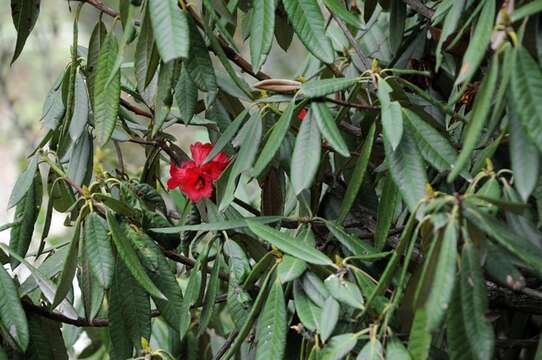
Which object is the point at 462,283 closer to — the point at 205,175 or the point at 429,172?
the point at 429,172

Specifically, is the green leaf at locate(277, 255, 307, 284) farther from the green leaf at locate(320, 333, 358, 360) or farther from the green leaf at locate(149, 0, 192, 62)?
the green leaf at locate(149, 0, 192, 62)

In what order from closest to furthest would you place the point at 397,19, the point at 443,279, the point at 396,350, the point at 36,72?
the point at 443,279 → the point at 396,350 → the point at 397,19 → the point at 36,72

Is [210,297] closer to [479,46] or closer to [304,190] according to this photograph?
[304,190]

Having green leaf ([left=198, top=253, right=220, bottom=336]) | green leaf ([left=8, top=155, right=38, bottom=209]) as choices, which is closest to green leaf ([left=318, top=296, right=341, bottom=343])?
green leaf ([left=198, top=253, right=220, bottom=336])

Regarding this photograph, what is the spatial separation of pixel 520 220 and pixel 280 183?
1.27ft

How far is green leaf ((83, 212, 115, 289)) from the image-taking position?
0.95 metres

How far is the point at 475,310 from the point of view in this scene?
0.72 meters

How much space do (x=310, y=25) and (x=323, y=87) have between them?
0.07 m

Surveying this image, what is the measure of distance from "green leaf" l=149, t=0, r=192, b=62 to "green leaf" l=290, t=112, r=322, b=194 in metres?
0.17

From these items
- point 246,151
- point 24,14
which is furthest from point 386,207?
point 24,14

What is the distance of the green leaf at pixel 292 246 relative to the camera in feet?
2.92

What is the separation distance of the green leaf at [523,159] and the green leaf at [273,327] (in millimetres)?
288

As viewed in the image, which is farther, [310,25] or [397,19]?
[397,19]

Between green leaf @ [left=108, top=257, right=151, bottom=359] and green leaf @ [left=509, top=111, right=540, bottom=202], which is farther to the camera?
green leaf @ [left=108, top=257, right=151, bottom=359]
